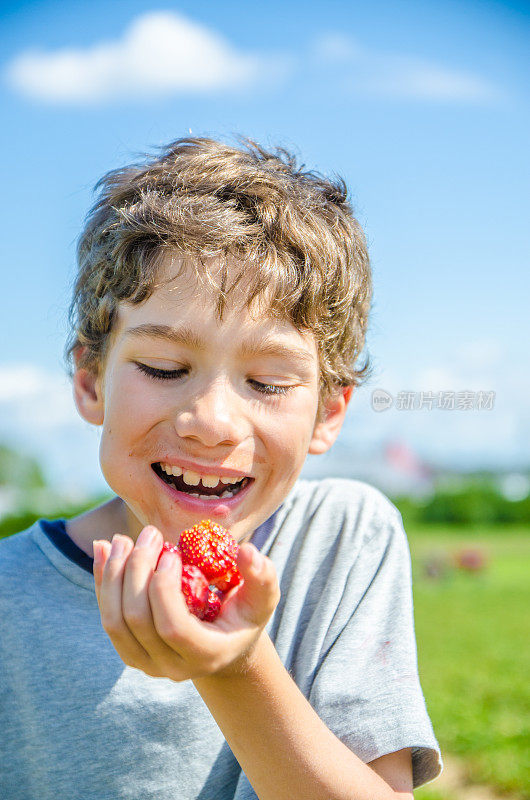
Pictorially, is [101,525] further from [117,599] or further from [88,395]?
[117,599]

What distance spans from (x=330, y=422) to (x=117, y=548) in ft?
3.25

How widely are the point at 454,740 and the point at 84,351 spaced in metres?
3.03

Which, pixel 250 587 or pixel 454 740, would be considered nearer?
pixel 250 587

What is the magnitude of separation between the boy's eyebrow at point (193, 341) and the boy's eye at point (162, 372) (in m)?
0.06

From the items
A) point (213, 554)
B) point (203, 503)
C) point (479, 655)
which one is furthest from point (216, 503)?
point (479, 655)

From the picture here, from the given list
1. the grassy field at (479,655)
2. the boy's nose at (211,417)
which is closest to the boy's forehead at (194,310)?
the boy's nose at (211,417)

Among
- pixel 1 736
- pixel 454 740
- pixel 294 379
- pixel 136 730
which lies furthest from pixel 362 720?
pixel 454 740

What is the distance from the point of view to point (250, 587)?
47.9 inches

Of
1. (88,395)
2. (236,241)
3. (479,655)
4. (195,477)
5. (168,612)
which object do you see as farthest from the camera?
(479,655)

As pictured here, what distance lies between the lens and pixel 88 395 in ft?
6.72

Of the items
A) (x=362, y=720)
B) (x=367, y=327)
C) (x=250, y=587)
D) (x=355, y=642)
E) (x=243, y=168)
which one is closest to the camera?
(x=250, y=587)

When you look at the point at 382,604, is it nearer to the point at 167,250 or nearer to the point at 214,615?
the point at 214,615

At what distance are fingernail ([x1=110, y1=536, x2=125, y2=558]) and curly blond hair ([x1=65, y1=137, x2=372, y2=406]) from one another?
611 mm

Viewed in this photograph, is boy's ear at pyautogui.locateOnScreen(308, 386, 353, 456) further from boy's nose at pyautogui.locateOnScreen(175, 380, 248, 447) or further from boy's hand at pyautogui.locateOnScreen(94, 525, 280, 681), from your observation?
boy's hand at pyautogui.locateOnScreen(94, 525, 280, 681)
